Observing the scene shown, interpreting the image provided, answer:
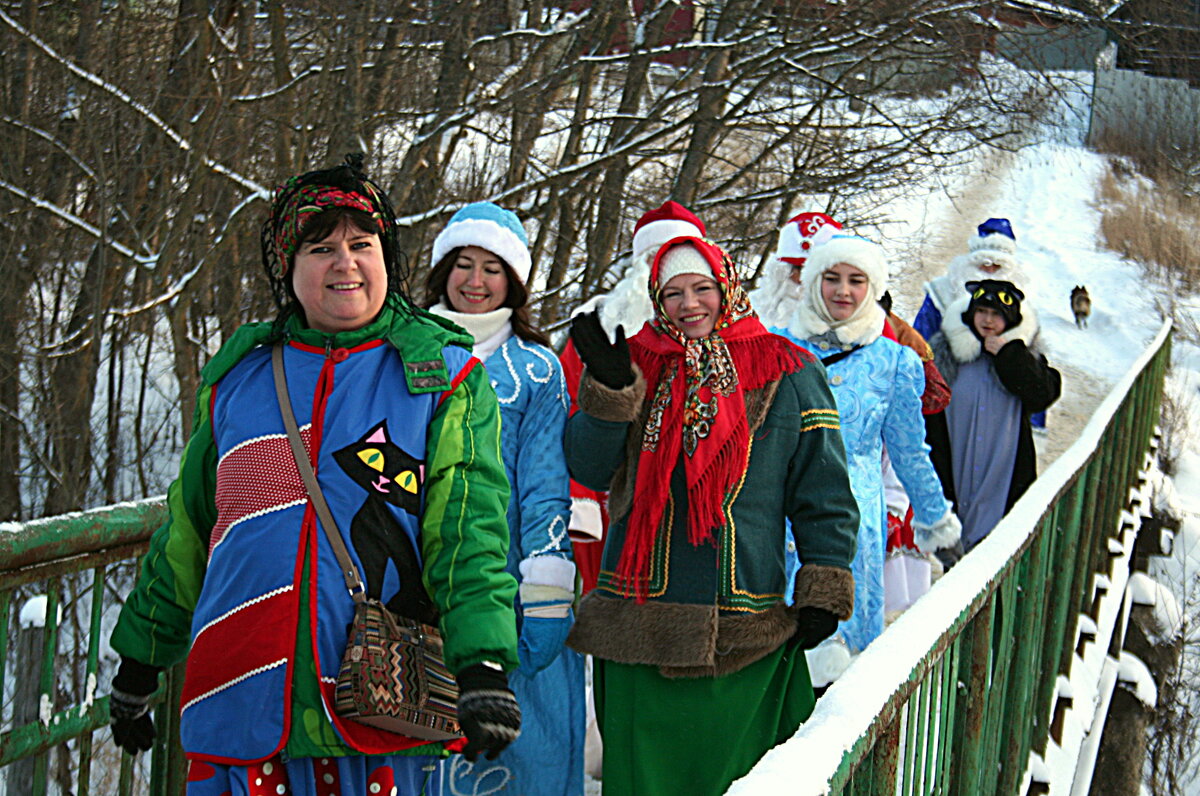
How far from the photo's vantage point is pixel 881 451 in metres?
4.58

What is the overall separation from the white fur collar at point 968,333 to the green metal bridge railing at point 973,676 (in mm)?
547

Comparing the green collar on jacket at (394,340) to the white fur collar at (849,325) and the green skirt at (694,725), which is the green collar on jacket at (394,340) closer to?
the green skirt at (694,725)

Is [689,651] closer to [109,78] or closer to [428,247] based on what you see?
[109,78]

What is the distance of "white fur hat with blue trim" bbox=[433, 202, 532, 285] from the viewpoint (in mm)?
3824

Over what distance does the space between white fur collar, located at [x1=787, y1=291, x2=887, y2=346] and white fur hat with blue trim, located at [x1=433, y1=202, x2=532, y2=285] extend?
3.84 feet

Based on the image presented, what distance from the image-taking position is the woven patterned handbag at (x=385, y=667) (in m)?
2.26

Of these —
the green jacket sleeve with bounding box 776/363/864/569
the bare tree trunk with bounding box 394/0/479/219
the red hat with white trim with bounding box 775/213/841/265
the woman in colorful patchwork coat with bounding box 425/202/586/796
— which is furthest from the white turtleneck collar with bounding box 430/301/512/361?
the bare tree trunk with bounding box 394/0/479/219

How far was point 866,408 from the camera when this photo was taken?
4.39 metres

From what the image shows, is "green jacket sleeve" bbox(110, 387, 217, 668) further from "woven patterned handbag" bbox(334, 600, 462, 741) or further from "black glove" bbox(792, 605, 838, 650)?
"black glove" bbox(792, 605, 838, 650)

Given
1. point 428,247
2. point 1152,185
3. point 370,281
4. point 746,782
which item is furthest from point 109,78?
point 1152,185

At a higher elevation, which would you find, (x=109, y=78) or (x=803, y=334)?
(x=109, y=78)

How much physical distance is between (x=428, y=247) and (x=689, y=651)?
6500mm

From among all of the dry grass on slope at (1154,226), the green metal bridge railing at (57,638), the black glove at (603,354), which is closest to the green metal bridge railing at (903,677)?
the green metal bridge railing at (57,638)

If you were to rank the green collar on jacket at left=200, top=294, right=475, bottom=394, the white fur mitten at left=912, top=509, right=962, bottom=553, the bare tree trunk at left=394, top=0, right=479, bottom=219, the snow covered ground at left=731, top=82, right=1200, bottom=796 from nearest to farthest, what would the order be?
the snow covered ground at left=731, top=82, right=1200, bottom=796 < the green collar on jacket at left=200, top=294, right=475, bottom=394 < the white fur mitten at left=912, top=509, right=962, bottom=553 < the bare tree trunk at left=394, top=0, right=479, bottom=219
